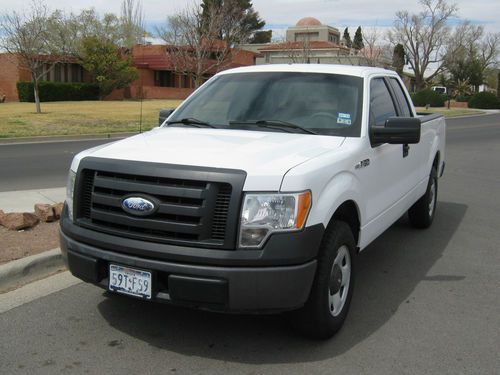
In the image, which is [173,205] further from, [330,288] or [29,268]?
[29,268]

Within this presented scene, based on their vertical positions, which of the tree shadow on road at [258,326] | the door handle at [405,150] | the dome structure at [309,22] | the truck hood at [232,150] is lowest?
the tree shadow on road at [258,326]

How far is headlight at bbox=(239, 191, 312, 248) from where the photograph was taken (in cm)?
321

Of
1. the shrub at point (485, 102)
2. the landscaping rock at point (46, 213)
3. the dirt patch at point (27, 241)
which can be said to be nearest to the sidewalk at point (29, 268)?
the dirt patch at point (27, 241)

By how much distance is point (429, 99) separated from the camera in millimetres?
51812

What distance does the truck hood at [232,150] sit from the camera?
3.30m

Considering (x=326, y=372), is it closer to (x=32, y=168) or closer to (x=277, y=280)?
(x=277, y=280)

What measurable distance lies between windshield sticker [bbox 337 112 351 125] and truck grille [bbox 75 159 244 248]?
4.90ft

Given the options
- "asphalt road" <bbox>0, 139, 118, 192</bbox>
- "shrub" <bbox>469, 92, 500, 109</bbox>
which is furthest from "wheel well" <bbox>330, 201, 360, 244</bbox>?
"shrub" <bbox>469, 92, 500, 109</bbox>

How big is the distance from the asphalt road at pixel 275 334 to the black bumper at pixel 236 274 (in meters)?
0.43

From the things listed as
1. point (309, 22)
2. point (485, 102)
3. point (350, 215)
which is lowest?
point (350, 215)

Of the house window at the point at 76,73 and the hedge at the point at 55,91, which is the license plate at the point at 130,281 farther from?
the house window at the point at 76,73

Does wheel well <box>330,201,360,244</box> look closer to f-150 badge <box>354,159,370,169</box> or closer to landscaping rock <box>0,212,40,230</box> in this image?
f-150 badge <box>354,159,370,169</box>

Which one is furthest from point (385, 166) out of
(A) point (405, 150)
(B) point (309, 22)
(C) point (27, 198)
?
(B) point (309, 22)

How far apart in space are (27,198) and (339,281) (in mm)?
5347
